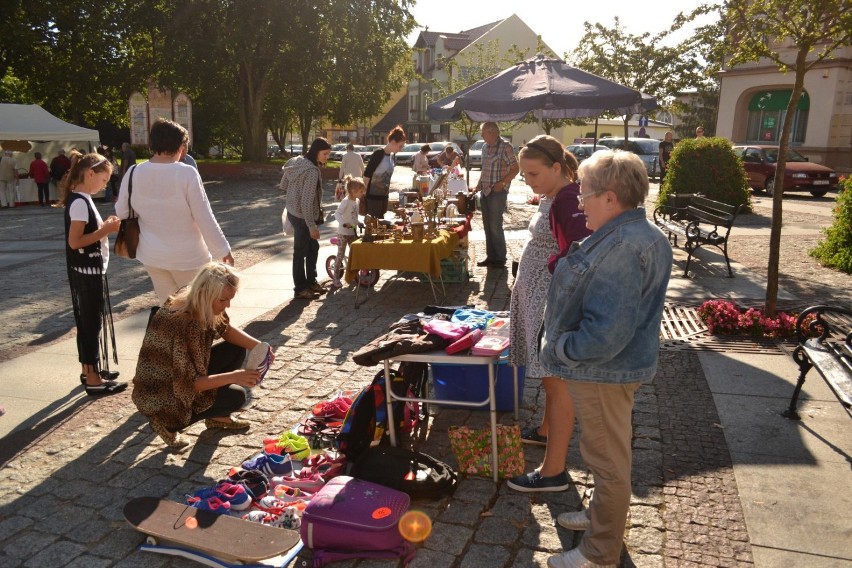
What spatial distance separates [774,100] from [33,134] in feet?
96.1

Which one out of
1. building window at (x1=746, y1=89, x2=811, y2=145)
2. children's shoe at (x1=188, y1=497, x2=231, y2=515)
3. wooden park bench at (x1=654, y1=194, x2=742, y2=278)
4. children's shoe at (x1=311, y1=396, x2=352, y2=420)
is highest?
building window at (x1=746, y1=89, x2=811, y2=145)

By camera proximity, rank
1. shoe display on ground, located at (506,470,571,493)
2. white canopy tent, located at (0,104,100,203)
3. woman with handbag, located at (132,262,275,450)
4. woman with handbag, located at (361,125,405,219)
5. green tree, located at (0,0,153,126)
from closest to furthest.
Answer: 1. shoe display on ground, located at (506,470,571,493)
2. woman with handbag, located at (132,262,275,450)
3. woman with handbag, located at (361,125,405,219)
4. white canopy tent, located at (0,104,100,203)
5. green tree, located at (0,0,153,126)

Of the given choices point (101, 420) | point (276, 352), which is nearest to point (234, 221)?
point (276, 352)

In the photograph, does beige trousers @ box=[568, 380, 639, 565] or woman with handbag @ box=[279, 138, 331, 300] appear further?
woman with handbag @ box=[279, 138, 331, 300]

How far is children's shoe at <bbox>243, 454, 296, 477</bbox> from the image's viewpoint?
13.0ft

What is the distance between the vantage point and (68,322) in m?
7.34

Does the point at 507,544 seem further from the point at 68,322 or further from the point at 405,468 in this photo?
the point at 68,322

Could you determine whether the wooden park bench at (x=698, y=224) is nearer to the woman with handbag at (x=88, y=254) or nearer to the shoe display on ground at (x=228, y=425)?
the shoe display on ground at (x=228, y=425)

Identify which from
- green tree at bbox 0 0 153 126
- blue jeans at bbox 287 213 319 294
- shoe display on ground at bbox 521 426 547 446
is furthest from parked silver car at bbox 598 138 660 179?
shoe display on ground at bbox 521 426 547 446

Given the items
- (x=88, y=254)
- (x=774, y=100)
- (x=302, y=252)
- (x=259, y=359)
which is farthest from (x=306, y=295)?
(x=774, y=100)

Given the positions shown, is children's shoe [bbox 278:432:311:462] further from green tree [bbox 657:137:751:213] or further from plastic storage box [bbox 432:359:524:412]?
green tree [bbox 657:137:751:213]

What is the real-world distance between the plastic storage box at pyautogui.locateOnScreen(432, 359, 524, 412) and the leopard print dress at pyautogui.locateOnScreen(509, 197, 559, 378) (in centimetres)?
59

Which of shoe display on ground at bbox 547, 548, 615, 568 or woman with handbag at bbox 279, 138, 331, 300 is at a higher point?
woman with handbag at bbox 279, 138, 331, 300

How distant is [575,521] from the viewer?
3387 millimetres
